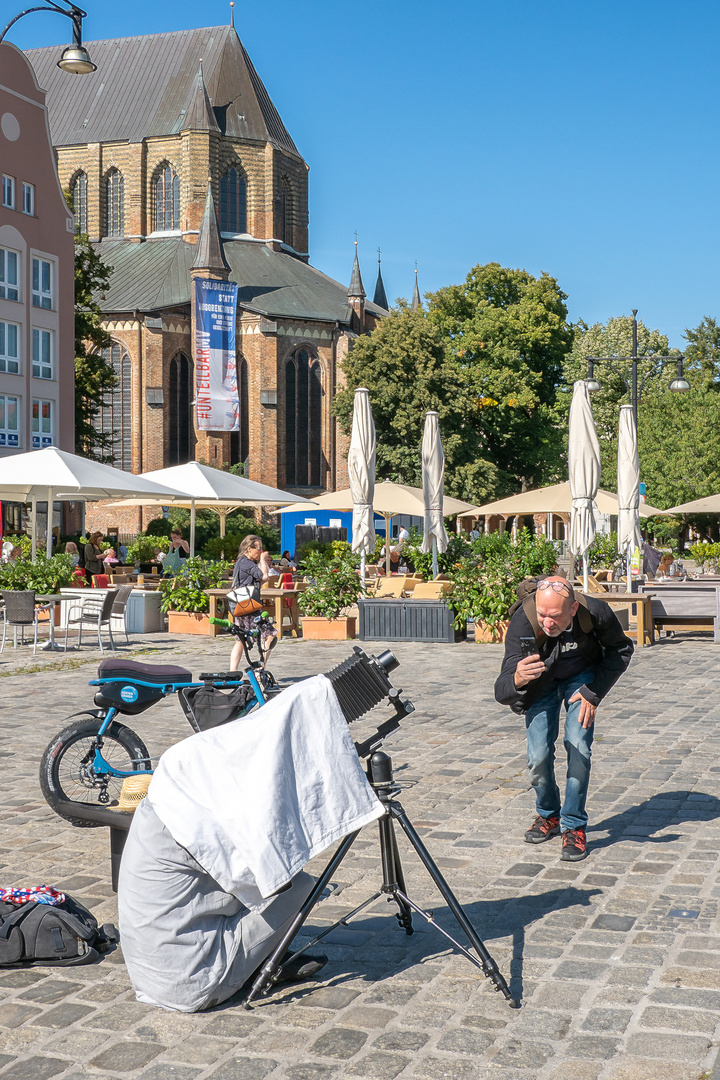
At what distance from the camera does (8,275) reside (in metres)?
35.8

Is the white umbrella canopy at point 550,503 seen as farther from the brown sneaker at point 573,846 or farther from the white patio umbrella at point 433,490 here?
the brown sneaker at point 573,846

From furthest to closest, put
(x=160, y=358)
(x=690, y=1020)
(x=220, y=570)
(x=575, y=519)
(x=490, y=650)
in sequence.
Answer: (x=160, y=358) → (x=220, y=570) → (x=575, y=519) → (x=490, y=650) → (x=690, y=1020)

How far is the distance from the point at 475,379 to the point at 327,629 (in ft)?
109

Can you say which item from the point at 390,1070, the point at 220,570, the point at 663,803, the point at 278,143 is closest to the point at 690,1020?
the point at 390,1070

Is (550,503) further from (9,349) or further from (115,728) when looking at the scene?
(9,349)

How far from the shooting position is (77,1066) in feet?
10.6

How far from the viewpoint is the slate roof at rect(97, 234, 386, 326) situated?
5619cm

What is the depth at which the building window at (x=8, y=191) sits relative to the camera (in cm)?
3534

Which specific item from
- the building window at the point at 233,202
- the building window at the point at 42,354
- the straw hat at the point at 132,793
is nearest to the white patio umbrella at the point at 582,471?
the straw hat at the point at 132,793

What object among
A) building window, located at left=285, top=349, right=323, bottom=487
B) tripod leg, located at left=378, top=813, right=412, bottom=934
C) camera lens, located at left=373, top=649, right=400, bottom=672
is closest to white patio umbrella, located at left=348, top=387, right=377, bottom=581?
tripod leg, located at left=378, top=813, right=412, bottom=934

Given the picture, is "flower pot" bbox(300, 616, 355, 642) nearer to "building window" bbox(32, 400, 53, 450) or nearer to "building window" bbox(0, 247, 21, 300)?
"building window" bbox(32, 400, 53, 450)

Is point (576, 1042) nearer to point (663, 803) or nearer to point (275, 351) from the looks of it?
point (663, 803)

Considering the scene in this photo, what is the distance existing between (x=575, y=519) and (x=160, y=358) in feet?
136

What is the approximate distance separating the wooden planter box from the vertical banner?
37573 mm
